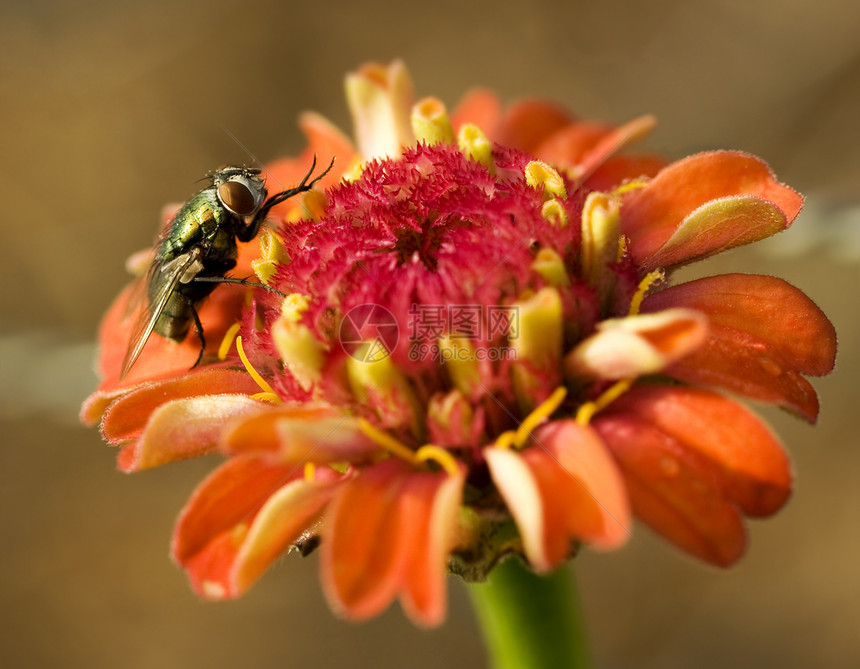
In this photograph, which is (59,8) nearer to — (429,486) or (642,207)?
(642,207)

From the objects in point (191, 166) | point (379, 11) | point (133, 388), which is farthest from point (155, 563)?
point (379, 11)

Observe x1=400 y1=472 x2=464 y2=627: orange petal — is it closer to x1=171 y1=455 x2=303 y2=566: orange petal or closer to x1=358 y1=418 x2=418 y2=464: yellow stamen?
x1=358 y1=418 x2=418 y2=464: yellow stamen

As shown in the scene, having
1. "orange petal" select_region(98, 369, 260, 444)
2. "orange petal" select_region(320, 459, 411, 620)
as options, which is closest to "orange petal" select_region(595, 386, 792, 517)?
"orange petal" select_region(320, 459, 411, 620)

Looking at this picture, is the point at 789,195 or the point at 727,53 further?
the point at 727,53

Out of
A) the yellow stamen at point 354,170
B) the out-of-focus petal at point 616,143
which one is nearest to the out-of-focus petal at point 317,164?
the yellow stamen at point 354,170

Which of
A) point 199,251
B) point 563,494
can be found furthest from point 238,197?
point 563,494

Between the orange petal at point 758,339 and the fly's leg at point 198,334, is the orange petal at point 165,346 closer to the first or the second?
the fly's leg at point 198,334
